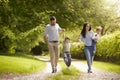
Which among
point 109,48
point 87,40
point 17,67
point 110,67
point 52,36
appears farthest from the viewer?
point 109,48

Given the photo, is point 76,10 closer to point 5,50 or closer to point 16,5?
point 5,50

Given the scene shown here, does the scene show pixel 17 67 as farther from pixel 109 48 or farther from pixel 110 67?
pixel 109 48

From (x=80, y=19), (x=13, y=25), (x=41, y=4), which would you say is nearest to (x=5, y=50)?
(x=80, y=19)

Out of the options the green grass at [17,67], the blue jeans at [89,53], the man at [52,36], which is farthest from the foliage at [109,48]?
the man at [52,36]

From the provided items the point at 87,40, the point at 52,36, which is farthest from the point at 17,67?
the point at 87,40

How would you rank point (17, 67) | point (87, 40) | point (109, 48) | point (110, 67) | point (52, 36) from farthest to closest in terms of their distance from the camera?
point (109, 48), point (110, 67), point (17, 67), point (87, 40), point (52, 36)

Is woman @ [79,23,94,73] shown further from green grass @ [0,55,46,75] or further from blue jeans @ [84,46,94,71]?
green grass @ [0,55,46,75]

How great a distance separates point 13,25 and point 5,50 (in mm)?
16409

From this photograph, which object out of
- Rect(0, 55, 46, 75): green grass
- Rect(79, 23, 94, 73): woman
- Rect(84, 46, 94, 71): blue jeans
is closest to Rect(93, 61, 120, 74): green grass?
Rect(84, 46, 94, 71): blue jeans

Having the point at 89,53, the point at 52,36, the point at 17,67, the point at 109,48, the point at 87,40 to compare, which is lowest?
the point at 17,67

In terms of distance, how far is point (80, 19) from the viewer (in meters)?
31.1

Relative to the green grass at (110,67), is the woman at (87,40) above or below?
above

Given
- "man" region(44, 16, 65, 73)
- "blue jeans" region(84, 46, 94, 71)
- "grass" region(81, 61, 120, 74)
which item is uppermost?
"man" region(44, 16, 65, 73)

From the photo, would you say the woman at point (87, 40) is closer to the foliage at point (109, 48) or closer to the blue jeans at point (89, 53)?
the blue jeans at point (89, 53)
